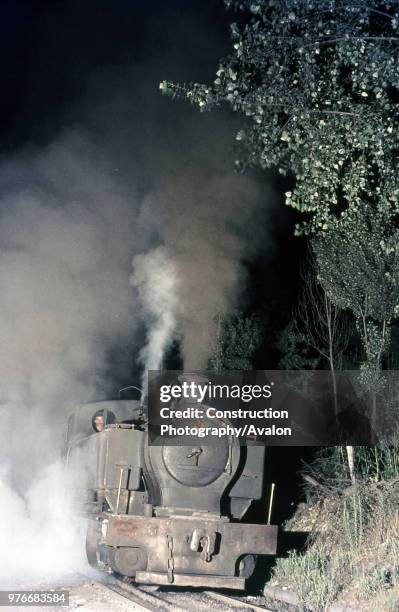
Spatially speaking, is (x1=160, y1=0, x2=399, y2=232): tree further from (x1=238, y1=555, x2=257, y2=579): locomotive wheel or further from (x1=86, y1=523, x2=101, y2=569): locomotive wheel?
(x1=86, y1=523, x2=101, y2=569): locomotive wheel

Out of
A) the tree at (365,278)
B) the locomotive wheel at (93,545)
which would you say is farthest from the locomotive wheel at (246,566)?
the tree at (365,278)

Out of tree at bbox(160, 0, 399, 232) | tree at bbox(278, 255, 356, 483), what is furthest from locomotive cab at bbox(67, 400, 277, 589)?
tree at bbox(278, 255, 356, 483)

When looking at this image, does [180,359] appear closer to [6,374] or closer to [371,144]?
[6,374]

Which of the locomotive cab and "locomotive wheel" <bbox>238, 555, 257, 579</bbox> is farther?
"locomotive wheel" <bbox>238, 555, 257, 579</bbox>

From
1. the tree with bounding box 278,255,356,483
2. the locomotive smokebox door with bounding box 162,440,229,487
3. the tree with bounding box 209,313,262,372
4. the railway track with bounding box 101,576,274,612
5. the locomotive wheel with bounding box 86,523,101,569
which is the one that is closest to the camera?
the railway track with bounding box 101,576,274,612

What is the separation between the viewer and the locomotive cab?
6988 millimetres

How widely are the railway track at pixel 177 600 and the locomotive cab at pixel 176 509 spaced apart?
0.24m

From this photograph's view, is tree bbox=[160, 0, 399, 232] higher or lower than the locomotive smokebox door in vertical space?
higher

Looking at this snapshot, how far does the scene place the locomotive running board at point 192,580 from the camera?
6855mm

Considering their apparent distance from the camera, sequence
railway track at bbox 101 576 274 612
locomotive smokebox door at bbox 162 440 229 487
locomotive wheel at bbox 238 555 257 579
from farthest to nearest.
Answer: locomotive wheel at bbox 238 555 257 579
locomotive smokebox door at bbox 162 440 229 487
railway track at bbox 101 576 274 612

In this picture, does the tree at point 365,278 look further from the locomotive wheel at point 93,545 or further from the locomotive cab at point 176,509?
the locomotive wheel at point 93,545

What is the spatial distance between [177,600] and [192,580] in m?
0.48

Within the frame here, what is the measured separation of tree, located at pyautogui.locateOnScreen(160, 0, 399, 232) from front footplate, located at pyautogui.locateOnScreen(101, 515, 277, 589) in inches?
164

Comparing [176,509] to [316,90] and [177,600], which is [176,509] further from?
[316,90]
